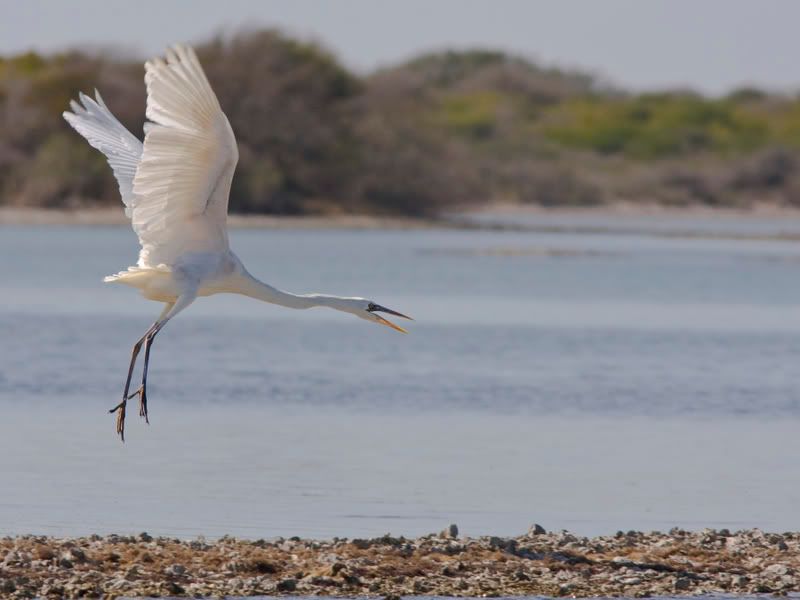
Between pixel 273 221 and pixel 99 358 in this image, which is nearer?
pixel 99 358

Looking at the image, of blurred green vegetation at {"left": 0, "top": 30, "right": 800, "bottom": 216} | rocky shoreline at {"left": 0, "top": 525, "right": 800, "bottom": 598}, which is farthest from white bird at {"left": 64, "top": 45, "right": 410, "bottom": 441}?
blurred green vegetation at {"left": 0, "top": 30, "right": 800, "bottom": 216}

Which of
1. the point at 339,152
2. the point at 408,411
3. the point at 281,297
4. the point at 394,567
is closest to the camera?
the point at 394,567

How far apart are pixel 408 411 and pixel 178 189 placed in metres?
4.99

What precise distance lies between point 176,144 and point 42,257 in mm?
24426

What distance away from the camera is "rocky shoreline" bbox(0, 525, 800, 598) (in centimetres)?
877

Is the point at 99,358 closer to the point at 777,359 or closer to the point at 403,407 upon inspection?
the point at 403,407

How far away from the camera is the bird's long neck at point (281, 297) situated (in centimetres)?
1187

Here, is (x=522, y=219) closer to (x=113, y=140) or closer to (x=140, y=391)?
(x=113, y=140)

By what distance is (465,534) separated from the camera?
34.0 feet

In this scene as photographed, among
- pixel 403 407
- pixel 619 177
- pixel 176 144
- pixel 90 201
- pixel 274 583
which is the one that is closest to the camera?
pixel 274 583

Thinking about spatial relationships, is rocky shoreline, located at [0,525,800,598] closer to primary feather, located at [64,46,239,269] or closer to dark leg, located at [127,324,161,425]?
dark leg, located at [127,324,161,425]

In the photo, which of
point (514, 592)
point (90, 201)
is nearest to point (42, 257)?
point (90, 201)

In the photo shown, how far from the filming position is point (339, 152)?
5353 centimetres

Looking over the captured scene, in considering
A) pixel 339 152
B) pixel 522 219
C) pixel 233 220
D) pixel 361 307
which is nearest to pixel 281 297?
pixel 361 307
